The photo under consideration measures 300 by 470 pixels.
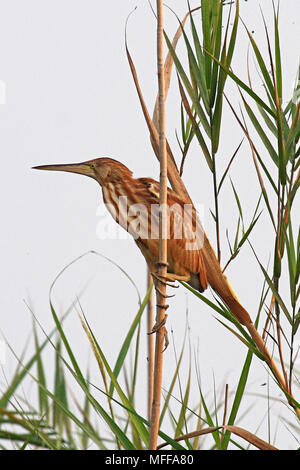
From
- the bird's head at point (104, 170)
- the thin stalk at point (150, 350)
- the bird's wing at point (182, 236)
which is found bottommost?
the thin stalk at point (150, 350)

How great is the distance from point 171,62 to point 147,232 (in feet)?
0.97

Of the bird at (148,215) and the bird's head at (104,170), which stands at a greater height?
the bird's head at (104,170)

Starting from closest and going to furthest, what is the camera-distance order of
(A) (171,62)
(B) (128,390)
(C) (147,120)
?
(C) (147,120) → (A) (171,62) → (B) (128,390)

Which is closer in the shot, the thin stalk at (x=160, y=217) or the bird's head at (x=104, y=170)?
the thin stalk at (x=160, y=217)

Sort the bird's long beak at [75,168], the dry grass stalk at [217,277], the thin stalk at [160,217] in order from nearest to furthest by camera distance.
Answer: the thin stalk at [160,217] → the dry grass stalk at [217,277] → the bird's long beak at [75,168]

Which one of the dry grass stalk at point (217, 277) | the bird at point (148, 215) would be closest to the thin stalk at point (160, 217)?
the dry grass stalk at point (217, 277)

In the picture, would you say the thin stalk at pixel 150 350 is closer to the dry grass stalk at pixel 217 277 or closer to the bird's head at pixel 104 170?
the dry grass stalk at pixel 217 277

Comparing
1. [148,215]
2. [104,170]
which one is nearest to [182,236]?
[148,215]

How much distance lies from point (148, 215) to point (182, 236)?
0.09m

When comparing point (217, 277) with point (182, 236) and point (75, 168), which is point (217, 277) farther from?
point (75, 168)

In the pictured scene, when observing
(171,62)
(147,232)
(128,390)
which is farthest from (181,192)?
(128,390)

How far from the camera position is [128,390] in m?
1.43

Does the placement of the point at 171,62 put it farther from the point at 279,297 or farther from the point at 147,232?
the point at 279,297

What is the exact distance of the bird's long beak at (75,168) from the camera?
1.24 meters
